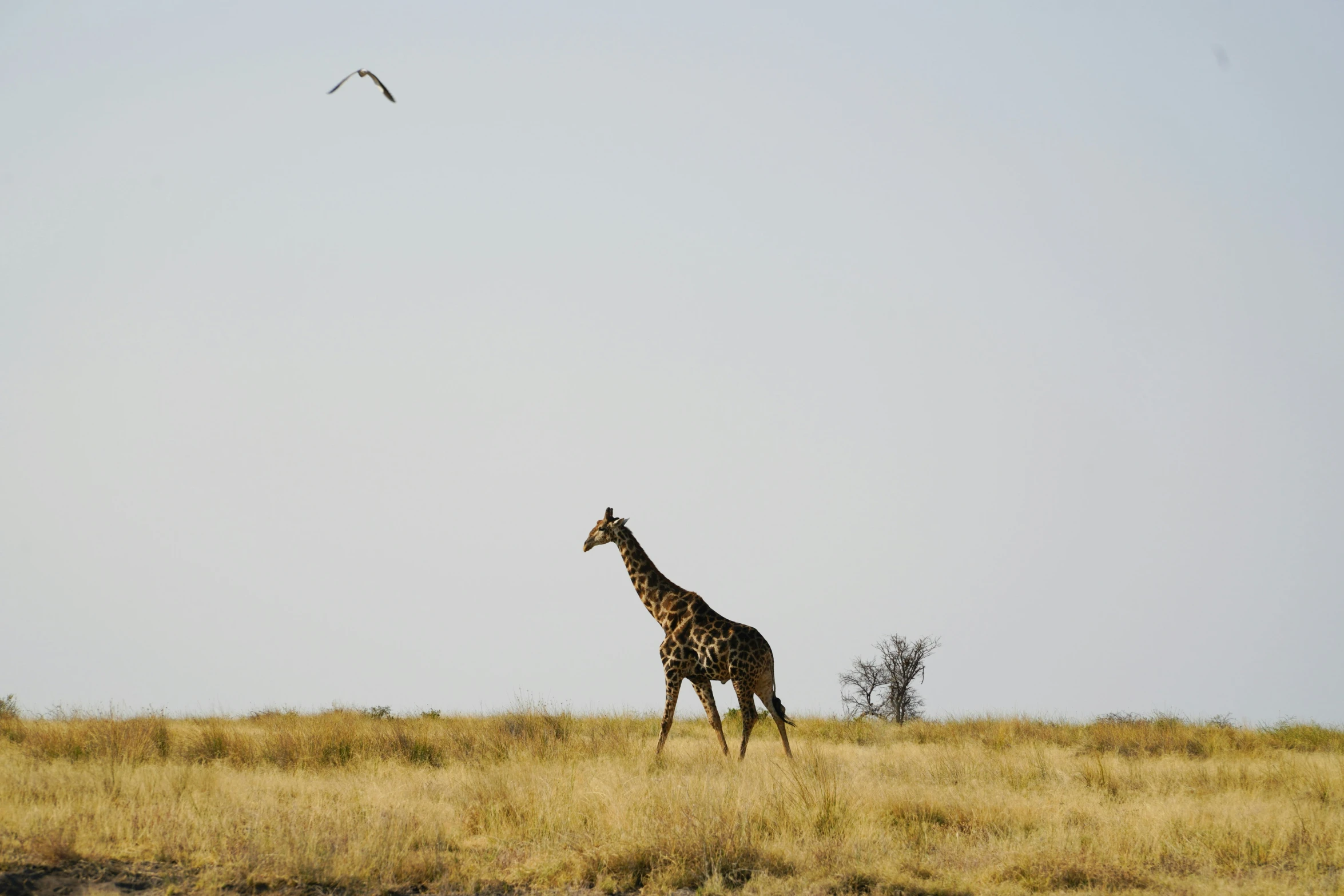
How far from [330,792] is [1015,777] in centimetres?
863

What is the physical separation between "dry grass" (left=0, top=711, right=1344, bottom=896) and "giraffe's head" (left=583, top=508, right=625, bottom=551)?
123 inches

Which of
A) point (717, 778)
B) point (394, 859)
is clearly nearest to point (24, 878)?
point (394, 859)

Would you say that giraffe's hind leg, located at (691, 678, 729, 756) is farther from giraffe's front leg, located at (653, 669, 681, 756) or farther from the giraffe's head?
the giraffe's head

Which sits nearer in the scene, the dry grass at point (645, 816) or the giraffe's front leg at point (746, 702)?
the dry grass at point (645, 816)

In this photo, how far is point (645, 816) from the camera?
10164mm

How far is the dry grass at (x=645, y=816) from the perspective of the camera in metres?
9.08

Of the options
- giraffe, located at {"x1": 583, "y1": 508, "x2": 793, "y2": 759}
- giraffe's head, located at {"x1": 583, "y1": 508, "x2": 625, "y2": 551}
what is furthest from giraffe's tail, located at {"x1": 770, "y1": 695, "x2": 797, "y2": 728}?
giraffe's head, located at {"x1": 583, "y1": 508, "x2": 625, "y2": 551}

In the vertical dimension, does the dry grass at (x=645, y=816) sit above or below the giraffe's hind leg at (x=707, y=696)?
below

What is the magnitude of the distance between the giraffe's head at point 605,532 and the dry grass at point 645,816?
313 cm

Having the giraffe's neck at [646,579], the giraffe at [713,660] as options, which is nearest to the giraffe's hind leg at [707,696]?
the giraffe at [713,660]

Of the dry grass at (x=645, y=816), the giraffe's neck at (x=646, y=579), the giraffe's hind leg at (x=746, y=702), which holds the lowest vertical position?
the dry grass at (x=645, y=816)

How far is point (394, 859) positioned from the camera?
30.0 ft

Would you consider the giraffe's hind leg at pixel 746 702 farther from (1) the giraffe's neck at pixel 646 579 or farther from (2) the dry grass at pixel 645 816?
(1) the giraffe's neck at pixel 646 579

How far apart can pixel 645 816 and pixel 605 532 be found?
7.74m
